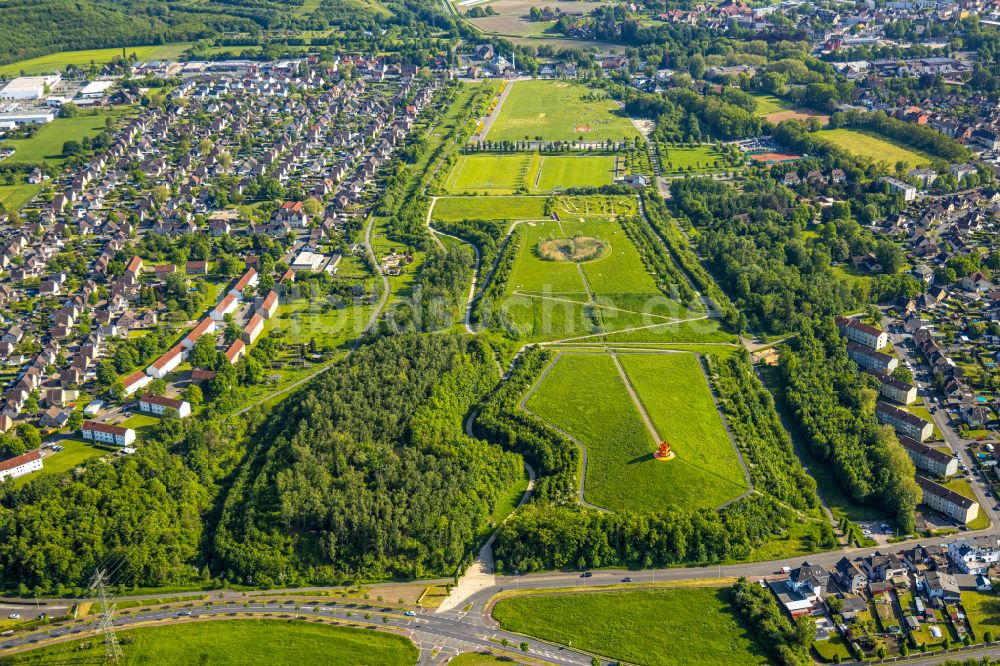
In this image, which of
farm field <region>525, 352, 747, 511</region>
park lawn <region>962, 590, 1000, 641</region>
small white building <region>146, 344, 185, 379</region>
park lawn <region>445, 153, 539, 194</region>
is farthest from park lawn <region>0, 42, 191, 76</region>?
park lawn <region>962, 590, 1000, 641</region>

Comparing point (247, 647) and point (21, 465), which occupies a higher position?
point (247, 647)

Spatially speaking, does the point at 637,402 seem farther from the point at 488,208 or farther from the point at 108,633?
the point at 488,208

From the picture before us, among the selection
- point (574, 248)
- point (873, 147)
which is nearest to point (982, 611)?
point (574, 248)

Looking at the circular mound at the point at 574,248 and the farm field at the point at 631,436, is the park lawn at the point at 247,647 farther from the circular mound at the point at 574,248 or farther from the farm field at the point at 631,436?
the circular mound at the point at 574,248

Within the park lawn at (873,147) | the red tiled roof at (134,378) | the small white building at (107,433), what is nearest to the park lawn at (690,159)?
the park lawn at (873,147)

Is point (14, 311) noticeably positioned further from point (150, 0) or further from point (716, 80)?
point (150, 0)

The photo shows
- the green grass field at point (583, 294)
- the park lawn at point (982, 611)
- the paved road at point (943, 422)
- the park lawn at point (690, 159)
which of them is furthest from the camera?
the park lawn at point (690, 159)
